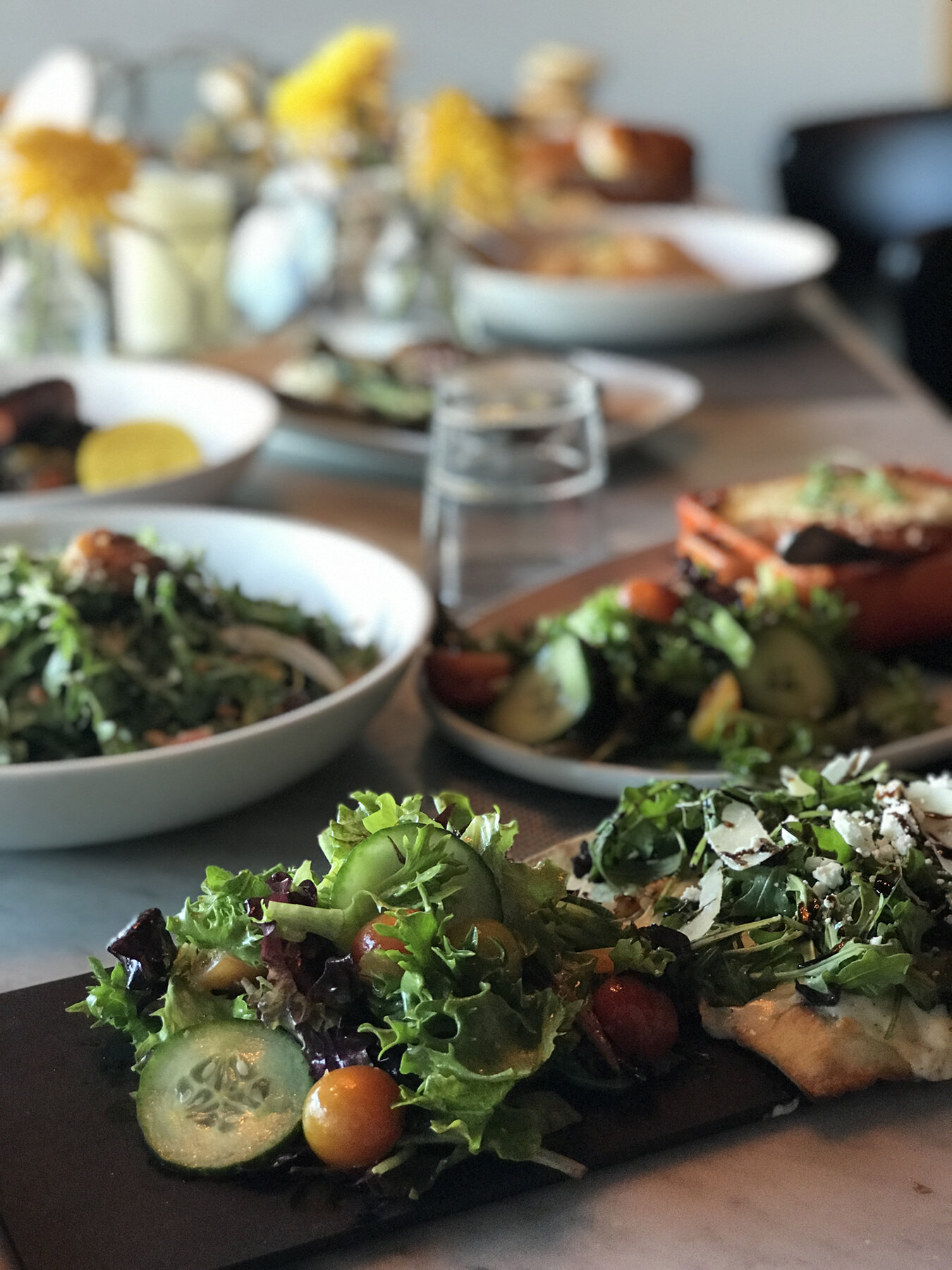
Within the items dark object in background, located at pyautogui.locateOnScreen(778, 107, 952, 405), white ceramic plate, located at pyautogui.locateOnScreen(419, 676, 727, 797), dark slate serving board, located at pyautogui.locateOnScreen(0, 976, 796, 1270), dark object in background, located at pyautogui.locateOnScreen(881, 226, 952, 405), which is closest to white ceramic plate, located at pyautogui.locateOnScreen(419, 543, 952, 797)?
white ceramic plate, located at pyautogui.locateOnScreen(419, 676, 727, 797)

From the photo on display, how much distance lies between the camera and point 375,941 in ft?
2.78

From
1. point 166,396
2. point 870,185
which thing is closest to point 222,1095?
point 166,396

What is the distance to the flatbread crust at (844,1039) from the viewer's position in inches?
34.2

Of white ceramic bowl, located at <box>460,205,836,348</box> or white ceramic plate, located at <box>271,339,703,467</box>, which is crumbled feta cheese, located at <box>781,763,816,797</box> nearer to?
white ceramic plate, located at <box>271,339,703,467</box>

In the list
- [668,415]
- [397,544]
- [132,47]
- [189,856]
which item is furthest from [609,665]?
[132,47]

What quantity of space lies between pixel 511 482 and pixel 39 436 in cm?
64

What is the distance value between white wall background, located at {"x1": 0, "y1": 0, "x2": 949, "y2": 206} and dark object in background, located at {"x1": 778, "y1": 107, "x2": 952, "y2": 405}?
2.38 metres

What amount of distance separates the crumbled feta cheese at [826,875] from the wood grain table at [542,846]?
12 centimetres

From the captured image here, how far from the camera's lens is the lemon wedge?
1.81 meters

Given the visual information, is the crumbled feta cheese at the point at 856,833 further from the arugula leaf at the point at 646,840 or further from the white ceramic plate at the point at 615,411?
the white ceramic plate at the point at 615,411

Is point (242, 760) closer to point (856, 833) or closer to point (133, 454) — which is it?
point (856, 833)

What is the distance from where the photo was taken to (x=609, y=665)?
1.30 metres

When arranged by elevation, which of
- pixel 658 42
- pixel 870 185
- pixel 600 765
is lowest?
pixel 658 42

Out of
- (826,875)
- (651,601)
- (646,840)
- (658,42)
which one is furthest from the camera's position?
(658,42)
